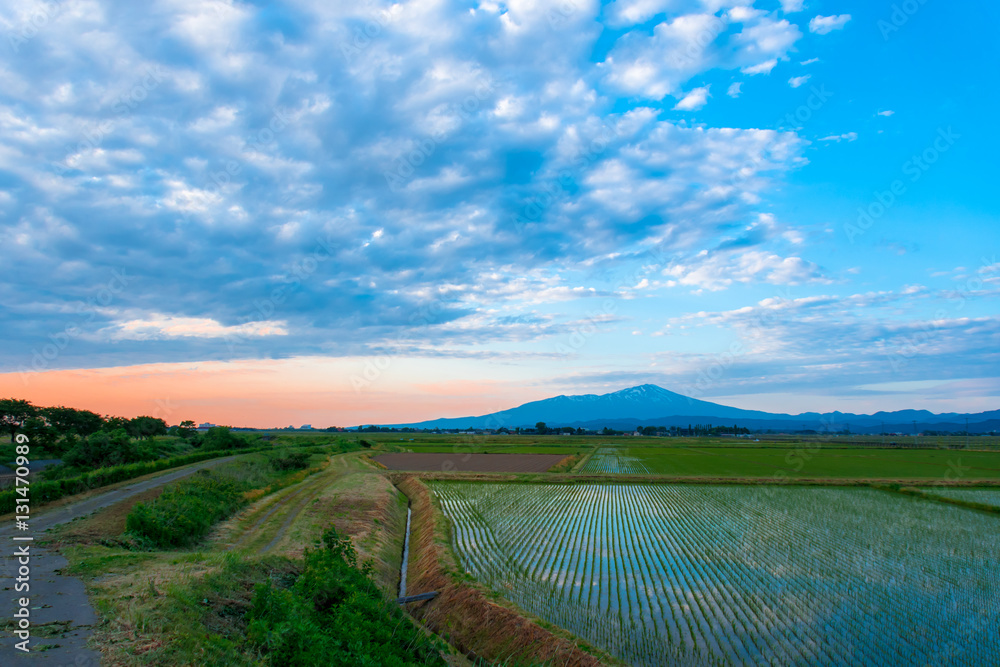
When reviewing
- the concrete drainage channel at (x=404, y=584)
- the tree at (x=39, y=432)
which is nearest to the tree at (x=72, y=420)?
the tree at (x=39, y=432)

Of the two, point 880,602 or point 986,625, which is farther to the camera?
point 880,602

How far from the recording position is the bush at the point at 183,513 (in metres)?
15.5

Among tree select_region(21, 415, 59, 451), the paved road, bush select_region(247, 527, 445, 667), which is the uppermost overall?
tree select_region(21, 415, 59, 451)

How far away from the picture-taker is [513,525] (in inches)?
835

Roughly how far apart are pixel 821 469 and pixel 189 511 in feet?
158

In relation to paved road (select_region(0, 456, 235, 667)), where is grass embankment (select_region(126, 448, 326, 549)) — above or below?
below

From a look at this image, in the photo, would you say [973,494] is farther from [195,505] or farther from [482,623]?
[195,505]

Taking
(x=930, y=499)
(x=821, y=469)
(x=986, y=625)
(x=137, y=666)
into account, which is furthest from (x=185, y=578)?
(x=821, y=469)

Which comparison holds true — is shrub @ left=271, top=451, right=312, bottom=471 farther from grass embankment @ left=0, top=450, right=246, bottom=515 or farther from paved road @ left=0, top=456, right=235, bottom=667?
paved road @ left=0, top=456, right=235, bottom=667

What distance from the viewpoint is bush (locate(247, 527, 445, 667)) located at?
7701mm

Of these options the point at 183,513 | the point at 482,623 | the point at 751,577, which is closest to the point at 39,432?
the point at 183,513

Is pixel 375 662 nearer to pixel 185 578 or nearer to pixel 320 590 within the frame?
pixel 320 590

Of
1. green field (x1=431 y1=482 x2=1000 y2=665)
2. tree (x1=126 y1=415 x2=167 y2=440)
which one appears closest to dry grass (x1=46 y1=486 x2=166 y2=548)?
green field (x1=431 y1=482 x2=1000 y2=665)

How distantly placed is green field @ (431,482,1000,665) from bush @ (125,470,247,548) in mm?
Result: 8821
